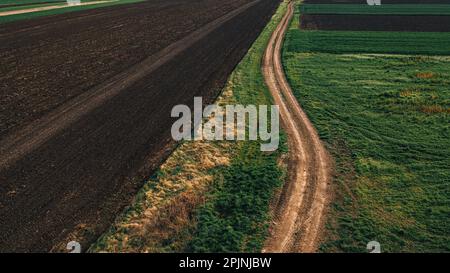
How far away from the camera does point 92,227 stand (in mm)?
10070

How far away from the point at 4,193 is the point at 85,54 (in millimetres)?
19635

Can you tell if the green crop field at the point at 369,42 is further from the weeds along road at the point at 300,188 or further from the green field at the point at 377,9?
the green field at the point at 377,9

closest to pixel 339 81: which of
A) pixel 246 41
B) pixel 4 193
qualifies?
pixel 246 41

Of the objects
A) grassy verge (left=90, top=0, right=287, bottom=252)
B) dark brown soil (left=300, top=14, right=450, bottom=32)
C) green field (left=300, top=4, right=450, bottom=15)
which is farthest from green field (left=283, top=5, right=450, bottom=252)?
green field (left=300, top=4, right=450, bottom=15)

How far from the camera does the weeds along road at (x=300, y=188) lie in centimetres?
976

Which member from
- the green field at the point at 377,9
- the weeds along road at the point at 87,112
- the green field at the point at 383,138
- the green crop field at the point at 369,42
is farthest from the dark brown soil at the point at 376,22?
the green field at the point at 383,138

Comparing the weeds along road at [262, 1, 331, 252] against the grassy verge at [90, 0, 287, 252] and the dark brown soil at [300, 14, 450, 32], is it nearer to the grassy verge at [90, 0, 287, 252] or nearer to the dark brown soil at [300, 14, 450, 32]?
the grassy verge at [90, 0, 287, 252]

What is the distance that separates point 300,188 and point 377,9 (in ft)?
190

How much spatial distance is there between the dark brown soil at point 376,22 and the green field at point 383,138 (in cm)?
1344

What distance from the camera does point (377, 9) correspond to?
59.8 meters

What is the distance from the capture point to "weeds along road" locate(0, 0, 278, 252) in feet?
35.1

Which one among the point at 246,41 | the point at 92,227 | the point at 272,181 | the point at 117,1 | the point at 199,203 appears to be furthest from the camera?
the point at 117,1

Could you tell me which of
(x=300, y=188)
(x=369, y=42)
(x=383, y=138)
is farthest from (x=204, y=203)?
(x=369, y=42)

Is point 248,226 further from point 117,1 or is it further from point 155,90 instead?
point 117,1
